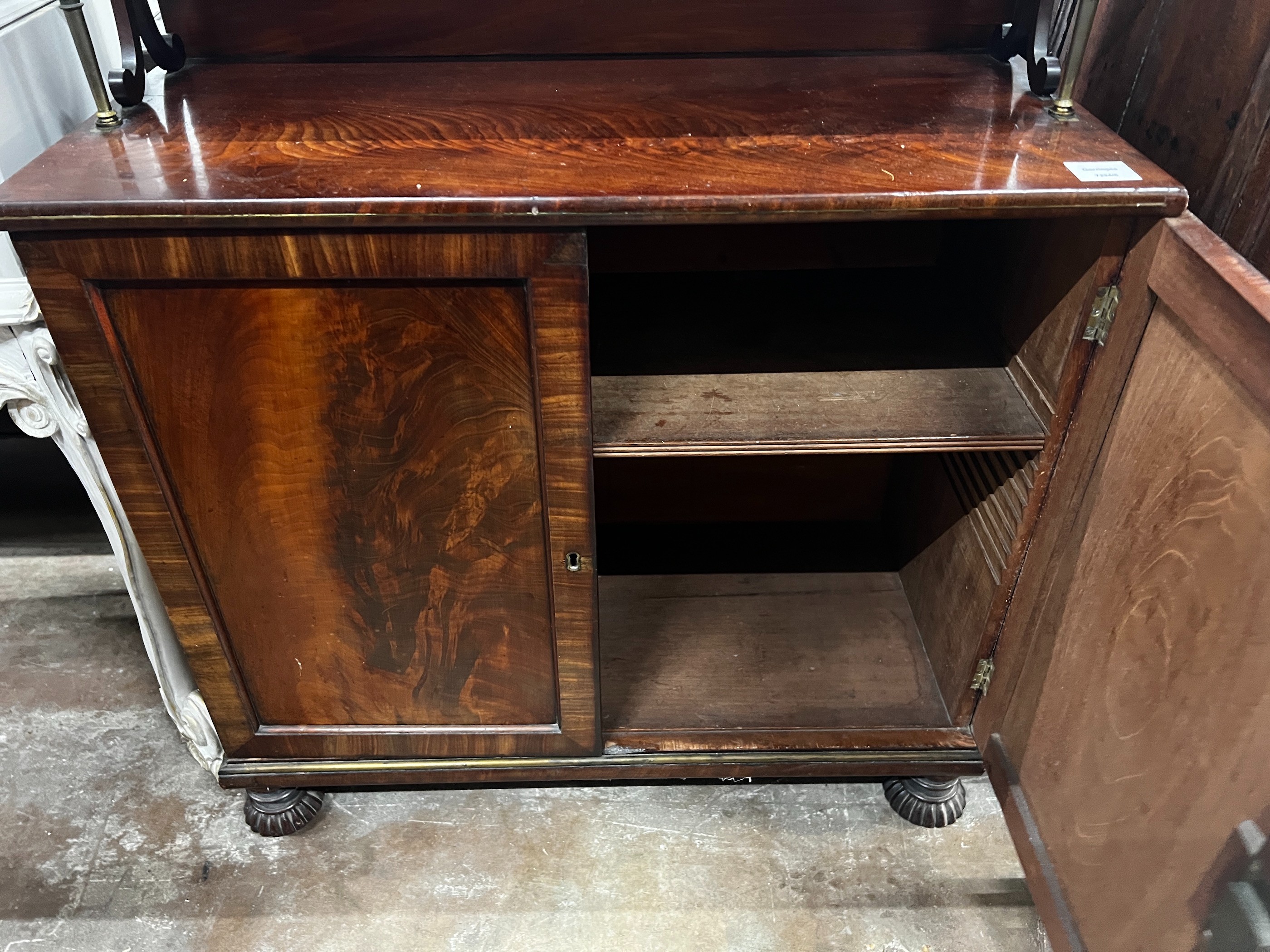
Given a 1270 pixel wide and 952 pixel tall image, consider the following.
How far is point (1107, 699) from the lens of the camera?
0.81 m

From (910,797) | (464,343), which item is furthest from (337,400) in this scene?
(910,797)

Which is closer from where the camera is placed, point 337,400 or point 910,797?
point 337,400

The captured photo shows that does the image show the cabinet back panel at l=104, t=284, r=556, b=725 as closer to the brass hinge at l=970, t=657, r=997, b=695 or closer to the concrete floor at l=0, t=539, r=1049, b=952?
the concrete floor at l=0, t=539, r=1049, b=952

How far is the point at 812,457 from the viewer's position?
144 centimetres

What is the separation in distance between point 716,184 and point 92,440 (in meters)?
0.79

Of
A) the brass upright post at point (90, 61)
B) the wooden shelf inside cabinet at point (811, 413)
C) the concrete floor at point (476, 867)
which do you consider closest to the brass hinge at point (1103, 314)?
the wooden shelf inside cabinet at point (811, 413)

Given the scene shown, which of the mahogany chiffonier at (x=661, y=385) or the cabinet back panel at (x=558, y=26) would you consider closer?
the mahogany chiffonier at (x=661, y=385)

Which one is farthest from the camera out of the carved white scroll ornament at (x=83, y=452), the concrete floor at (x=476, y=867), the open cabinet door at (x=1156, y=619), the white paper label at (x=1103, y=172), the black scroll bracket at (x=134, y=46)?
the concrete floor at (x=476, y=867)

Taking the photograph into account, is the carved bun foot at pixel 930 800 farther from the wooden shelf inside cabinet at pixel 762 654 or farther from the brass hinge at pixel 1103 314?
the brass hinge at pixel 1103 314

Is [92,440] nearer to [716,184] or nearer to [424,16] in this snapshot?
[424,16]

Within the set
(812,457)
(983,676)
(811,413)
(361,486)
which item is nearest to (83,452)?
(361,486)

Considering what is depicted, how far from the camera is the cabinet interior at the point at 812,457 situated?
3.04 ft

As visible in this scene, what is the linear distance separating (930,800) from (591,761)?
1.49ft

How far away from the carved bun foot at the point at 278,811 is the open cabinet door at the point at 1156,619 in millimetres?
866
